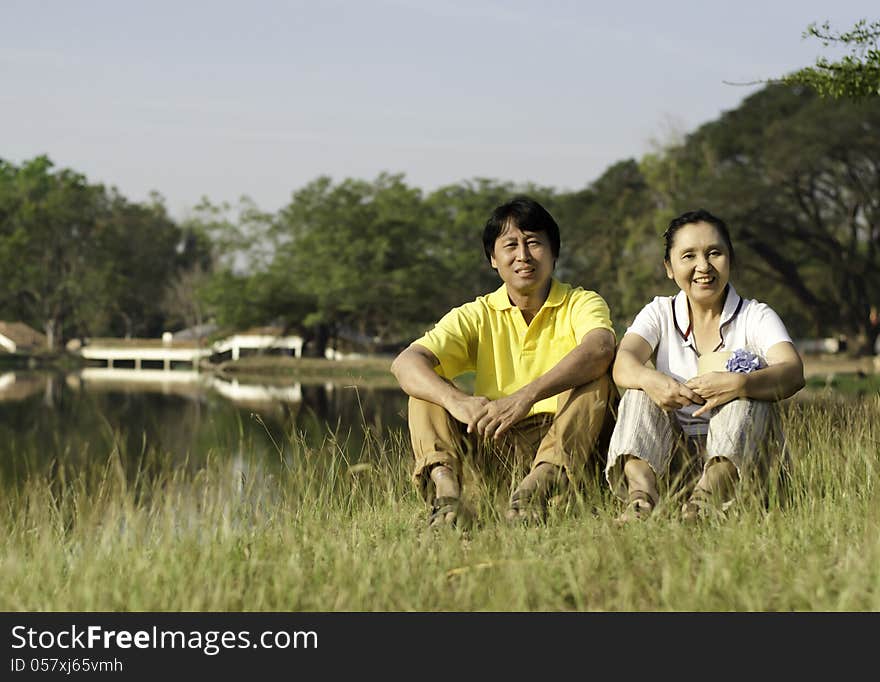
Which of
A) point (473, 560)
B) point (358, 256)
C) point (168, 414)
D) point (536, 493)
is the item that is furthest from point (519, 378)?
point (358, 256)

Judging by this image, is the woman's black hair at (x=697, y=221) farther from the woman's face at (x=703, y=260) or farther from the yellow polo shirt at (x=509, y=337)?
the yellow polo shirt at (x=509, y=337)

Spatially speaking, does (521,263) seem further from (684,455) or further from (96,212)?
(96,212)

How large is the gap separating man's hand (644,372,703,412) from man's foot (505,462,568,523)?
40cm

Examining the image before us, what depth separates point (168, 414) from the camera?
754 inches

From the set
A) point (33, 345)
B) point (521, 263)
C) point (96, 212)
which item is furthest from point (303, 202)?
point (521, 263)

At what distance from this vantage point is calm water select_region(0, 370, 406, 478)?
11446mm

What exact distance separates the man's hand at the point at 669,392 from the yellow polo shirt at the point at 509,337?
44 centimetres

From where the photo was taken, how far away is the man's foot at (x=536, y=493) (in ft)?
11.0

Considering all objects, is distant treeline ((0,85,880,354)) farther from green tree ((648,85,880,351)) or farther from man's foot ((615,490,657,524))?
man's foot ((615,490,657,524))

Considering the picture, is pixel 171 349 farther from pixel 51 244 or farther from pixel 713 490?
pixel 713 490

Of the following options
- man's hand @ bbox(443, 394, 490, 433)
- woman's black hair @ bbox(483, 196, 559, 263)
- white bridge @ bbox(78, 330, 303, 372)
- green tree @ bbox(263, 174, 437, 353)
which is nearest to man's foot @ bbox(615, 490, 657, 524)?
man's hand @ bbox(443, 394, 490, 433)

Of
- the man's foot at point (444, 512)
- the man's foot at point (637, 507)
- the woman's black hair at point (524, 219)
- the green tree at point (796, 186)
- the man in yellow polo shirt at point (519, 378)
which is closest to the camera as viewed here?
the man's foot at point (637, 507)

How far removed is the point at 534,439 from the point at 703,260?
34.2 inches

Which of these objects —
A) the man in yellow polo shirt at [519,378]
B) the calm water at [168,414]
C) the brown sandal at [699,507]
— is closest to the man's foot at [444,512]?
the man in yellow polo shirt at [519,378]
